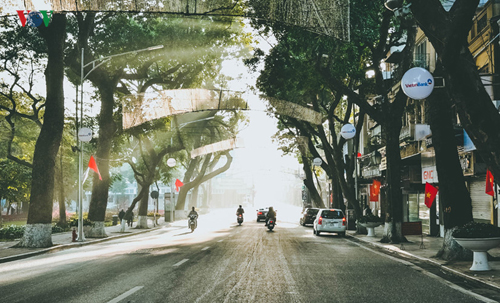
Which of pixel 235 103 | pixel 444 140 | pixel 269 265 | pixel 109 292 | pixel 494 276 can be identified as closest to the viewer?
pixel 109 292

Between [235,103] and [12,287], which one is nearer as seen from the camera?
[12,287]

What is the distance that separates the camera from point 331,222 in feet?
97.1

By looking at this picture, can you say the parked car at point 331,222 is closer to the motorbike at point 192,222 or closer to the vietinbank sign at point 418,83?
the motorbike at point 192,222

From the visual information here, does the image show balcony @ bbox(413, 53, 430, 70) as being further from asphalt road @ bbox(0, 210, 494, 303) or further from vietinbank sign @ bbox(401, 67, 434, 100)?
vietinbank sign @ bbox(401, 67, 434, 100)

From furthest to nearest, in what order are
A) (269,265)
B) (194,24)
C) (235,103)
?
(194,24) → (235,103) → (269,265)

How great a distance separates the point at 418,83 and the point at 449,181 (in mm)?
3646

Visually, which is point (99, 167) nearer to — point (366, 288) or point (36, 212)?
point (36, 212)

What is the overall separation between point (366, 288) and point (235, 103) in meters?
20.5

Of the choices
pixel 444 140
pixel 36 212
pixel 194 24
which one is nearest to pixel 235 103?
pixel 194 24

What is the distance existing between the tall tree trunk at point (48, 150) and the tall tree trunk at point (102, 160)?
698 centimetres

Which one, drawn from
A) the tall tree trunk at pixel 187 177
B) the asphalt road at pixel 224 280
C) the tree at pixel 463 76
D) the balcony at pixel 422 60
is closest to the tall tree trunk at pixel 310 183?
the balcony at pixel 422 60

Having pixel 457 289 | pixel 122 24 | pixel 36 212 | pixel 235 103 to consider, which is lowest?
pixel 457 289

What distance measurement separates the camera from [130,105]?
30859mm

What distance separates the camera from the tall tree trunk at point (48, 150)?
22281 mm
